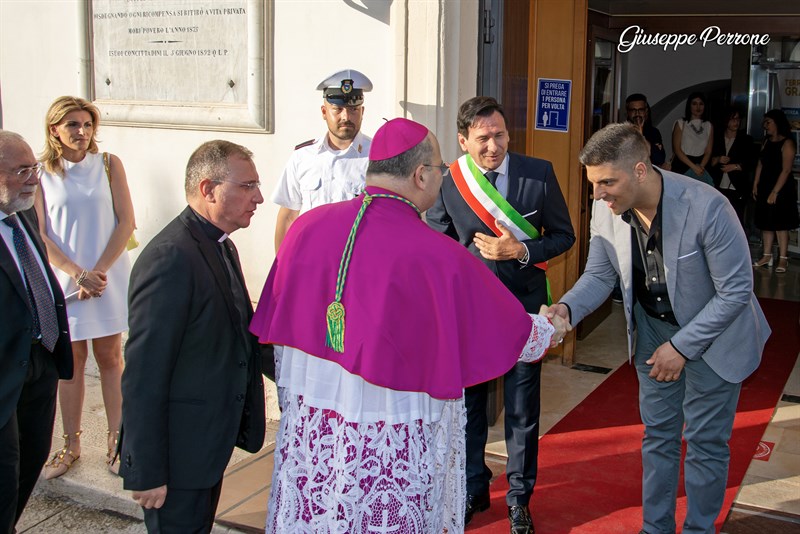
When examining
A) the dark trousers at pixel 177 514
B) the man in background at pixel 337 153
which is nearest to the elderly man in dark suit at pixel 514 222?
the man in background at pixel 337 153

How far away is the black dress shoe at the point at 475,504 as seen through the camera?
449 centimetres

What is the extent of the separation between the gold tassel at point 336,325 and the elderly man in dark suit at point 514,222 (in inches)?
57.6

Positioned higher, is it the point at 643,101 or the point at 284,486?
the point at 643,101

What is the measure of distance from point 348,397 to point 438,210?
1725 millimetres

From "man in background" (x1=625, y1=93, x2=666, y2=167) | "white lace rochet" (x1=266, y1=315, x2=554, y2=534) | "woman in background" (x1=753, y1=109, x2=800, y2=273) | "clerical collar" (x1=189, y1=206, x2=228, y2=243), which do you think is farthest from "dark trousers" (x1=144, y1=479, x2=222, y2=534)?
"woman in background" (x1=753, y1=109, x2=800, y2=273)

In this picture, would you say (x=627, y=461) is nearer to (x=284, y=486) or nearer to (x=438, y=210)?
(x=438, y=210)

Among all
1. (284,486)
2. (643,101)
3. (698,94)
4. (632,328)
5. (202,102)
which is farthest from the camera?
(698,94)

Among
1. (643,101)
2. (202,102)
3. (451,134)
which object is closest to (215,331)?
(451,134)

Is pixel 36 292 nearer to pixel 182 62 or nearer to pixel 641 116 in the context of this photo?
pixel 182 62

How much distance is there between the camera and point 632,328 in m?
4.07

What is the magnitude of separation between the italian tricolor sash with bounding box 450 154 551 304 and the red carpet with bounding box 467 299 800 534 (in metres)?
1.35

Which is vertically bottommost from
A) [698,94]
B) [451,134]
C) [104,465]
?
[104,465]

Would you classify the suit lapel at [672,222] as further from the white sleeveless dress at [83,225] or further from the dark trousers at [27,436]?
the white sleeveless dress at [83,225]

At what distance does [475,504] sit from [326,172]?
1989 millimetres
